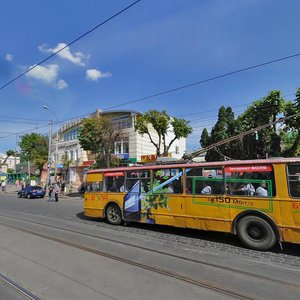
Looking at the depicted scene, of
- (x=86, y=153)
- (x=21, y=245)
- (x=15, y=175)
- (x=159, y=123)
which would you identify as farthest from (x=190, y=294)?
(x=15, y=175)

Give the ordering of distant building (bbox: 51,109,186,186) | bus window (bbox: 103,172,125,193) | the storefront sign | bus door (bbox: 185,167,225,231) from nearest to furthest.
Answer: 1. bus door (bbox: 185,167,225,231)
2. bus window (bbox: 103,172,125,193)
3. the storefront sign
4. distant building (bbox: 51,109,186,186)

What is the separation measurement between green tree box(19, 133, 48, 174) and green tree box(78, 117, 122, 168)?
81.7 feet

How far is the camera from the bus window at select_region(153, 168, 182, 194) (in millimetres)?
9648

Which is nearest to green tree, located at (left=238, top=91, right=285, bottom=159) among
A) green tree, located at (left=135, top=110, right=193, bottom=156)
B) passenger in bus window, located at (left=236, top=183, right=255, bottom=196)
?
green tree, located at (left=135, top=110, right=193, bottom=156)

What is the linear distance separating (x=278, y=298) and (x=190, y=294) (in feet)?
4.37

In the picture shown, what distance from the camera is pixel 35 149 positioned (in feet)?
179

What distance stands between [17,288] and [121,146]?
34860 mm

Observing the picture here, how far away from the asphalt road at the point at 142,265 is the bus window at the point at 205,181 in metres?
1.43

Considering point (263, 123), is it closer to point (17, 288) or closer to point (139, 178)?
point (139, 178)

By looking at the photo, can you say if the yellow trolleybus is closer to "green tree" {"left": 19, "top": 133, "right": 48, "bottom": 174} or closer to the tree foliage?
the tree foliage

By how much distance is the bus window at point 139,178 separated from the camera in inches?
417

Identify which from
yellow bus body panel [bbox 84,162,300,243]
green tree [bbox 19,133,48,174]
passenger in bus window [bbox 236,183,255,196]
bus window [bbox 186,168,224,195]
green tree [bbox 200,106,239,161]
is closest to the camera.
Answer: yellow bus body panel [bbox 84,162,300,243]

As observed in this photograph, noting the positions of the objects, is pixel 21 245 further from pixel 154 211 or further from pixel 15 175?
pixel 15 175

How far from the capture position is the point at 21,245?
8109mm
